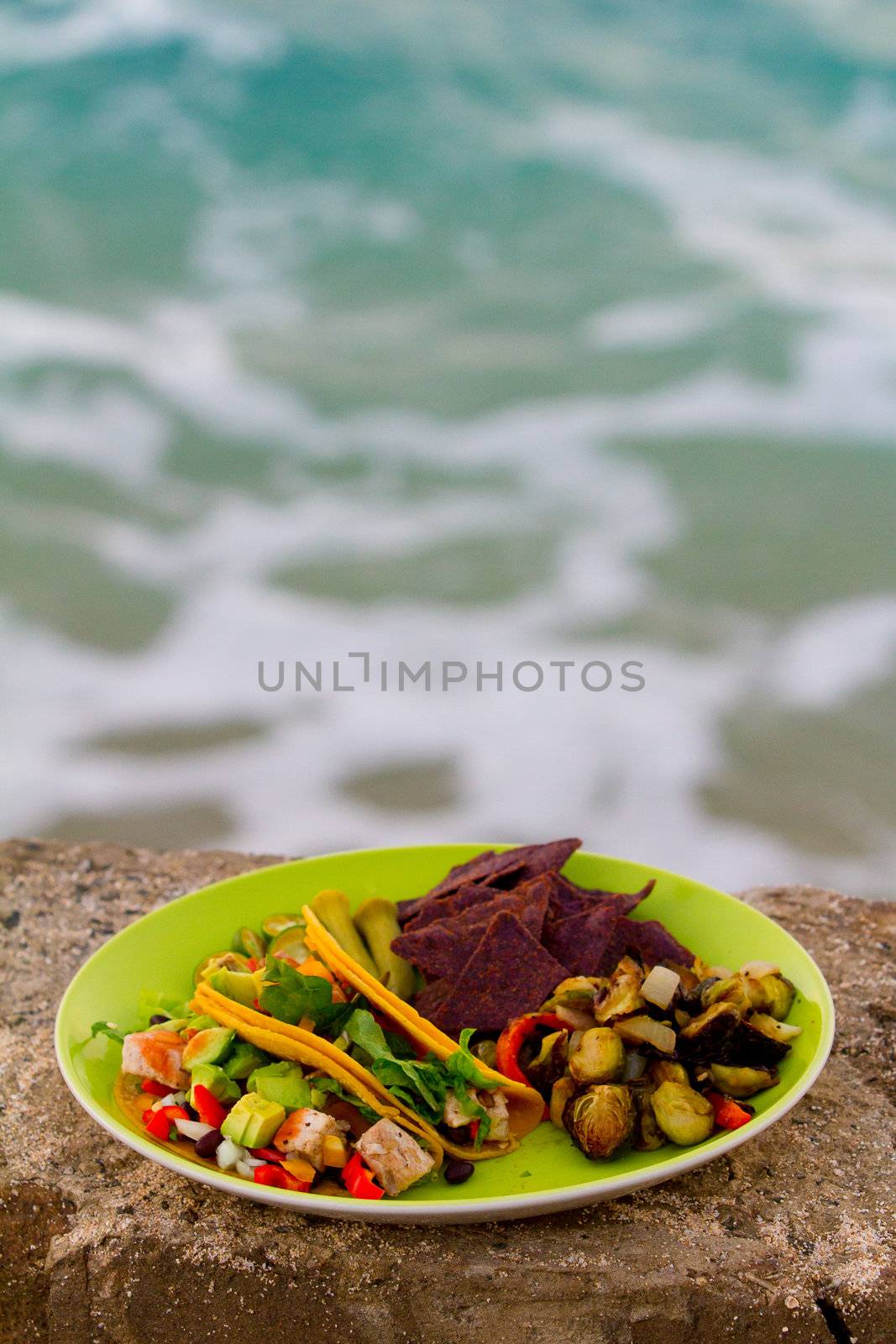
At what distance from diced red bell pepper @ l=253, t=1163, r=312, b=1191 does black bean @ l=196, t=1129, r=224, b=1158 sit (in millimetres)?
52

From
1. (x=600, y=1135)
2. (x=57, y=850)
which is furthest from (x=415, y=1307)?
(x=57, y=850)

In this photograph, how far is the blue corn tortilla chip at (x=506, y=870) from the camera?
1.61 meters

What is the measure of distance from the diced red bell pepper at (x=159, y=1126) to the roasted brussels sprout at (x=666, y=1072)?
0.50 metres

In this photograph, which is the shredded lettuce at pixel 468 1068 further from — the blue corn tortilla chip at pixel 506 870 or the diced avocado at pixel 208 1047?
the blue corn tortilla chip at pixel 506 870

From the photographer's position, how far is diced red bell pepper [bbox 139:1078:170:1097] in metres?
1.34

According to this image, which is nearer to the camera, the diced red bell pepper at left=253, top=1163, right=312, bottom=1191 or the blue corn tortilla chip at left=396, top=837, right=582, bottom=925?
the diced red bell pepper at left=253, top=1163, right=312, bottom=1191

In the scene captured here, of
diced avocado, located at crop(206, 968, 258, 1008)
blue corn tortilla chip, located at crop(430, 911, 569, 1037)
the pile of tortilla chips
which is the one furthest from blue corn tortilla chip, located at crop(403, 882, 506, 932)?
diced avocado, located at crop(206, 968, 258, 1008)

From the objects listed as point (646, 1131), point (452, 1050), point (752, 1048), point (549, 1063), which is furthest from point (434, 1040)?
point (752, 1048)

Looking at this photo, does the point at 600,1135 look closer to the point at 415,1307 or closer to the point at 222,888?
the point at 415,1307

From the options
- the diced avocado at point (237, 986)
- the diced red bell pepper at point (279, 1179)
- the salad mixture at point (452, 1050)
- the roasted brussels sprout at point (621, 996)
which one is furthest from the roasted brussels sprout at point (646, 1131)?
the diced avocado at point (237, 986)

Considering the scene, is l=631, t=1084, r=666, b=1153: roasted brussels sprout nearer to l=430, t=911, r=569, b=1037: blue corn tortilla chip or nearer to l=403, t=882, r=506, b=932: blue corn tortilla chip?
l=430, t=911, r=569, b=1037: blue corn tortilla chip

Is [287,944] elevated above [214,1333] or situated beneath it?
elevated above

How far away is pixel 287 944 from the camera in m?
1.56

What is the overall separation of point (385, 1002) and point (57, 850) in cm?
104
